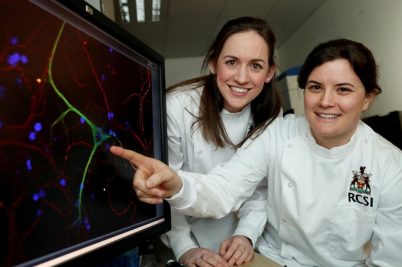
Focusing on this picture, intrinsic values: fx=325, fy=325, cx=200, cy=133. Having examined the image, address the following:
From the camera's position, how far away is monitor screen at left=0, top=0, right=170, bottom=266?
37 centimetres

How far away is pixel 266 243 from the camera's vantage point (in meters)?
1.05

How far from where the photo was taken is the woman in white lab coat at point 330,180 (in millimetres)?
860

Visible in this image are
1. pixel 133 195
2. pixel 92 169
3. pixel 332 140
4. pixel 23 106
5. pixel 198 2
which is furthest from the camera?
pixel 198 2

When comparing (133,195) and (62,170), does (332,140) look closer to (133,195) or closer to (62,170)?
(133,195)

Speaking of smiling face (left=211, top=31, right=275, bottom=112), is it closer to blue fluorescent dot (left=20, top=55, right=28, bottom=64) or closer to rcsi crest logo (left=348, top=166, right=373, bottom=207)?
rcsi crest logo (left=348, top=166, right=373, bottom=207)

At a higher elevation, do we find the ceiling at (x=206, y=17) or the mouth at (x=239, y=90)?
the ceiling at (x=206, y=17)

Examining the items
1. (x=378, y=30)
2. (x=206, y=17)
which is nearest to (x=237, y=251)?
(x=378, y=30)

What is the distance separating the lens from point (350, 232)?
0.88 metres

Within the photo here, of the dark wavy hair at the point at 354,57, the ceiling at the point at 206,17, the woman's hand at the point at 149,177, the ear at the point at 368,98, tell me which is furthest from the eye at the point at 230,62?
the ceiling at the point at 206,17

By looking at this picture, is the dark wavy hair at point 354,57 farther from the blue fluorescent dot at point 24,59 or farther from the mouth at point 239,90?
the blue fluorescent dot at point 24,59

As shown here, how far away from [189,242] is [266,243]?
255 millimetres

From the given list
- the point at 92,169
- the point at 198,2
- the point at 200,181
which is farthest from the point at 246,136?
the point at 198,2

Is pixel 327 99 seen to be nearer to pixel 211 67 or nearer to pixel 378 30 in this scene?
pixel 211 67

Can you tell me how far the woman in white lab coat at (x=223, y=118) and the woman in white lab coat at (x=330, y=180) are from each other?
109 mm
